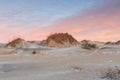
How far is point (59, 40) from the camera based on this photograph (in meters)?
23.2

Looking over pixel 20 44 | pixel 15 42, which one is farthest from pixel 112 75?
pixel 15 42

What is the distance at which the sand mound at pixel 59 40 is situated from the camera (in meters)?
22.7

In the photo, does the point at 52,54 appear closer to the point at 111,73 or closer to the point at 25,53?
the point at 25,53

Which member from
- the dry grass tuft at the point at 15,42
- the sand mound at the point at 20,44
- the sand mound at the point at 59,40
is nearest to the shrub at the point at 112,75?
the sand mound at the point at 20,44

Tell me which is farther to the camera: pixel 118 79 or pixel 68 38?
pixel 68 38

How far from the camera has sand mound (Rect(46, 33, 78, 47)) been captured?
894 inches

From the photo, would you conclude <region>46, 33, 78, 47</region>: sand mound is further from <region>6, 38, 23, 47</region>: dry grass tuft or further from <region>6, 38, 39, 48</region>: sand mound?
<region>6, 38, 23, 47</region>: dry grass tuft

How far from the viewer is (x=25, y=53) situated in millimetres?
17938

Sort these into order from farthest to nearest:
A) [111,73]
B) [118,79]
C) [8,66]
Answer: [8,66] < [111,73] < [118,79]

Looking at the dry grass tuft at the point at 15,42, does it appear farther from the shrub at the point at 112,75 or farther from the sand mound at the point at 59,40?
the shrub at the point at 112,75

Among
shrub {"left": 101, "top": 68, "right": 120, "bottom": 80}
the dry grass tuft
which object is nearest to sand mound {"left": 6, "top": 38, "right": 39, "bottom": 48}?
the dry grass tuft

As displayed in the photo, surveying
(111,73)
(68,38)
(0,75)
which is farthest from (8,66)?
(68,38)

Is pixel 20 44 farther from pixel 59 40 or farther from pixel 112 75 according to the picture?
pixel 112 75

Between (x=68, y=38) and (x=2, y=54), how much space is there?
268 inches
